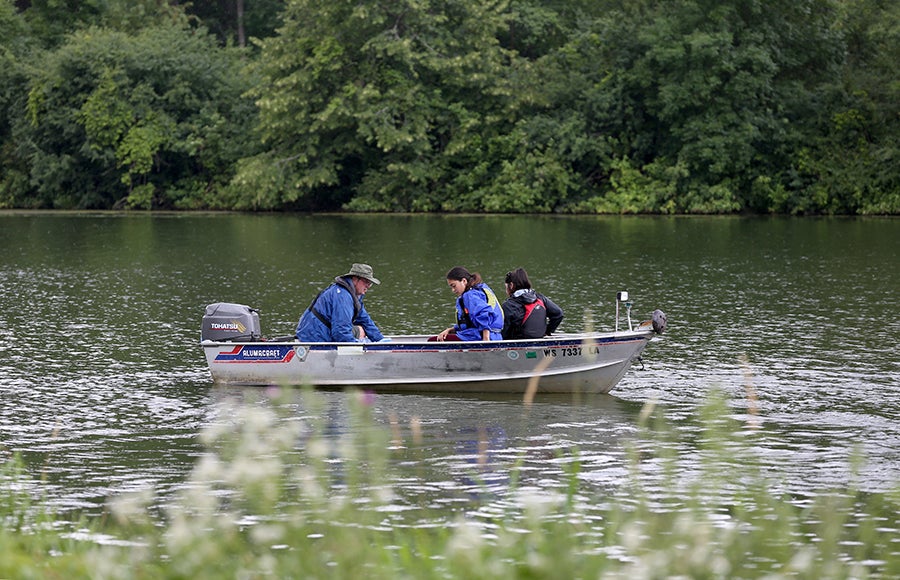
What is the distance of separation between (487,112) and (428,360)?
44.4 meters

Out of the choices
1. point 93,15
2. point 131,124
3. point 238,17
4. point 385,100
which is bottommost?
point 131,124

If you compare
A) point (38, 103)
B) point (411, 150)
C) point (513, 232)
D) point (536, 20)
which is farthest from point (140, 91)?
point (513, 232)

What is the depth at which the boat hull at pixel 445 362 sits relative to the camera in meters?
17.4

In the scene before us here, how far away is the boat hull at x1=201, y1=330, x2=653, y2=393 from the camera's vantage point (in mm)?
17406

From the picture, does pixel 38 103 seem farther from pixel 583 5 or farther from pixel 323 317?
pixel 323 317

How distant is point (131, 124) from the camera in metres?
64.2

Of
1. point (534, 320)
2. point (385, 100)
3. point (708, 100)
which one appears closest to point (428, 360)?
point (534, 320)

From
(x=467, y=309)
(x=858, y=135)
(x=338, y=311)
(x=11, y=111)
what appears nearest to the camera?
(x=467, y=309)

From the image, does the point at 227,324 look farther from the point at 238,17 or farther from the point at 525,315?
the point at 238,17

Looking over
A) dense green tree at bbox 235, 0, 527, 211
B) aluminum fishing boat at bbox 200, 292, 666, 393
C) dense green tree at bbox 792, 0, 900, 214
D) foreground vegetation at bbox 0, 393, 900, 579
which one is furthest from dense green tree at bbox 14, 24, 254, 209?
foreground vegetation at bbox 0, 393, 900, 579

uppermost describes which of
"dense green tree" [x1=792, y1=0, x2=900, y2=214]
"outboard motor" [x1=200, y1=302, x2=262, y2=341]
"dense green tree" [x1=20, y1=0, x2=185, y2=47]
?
"dense green tree" [x1=20, y1=0, x2=185, y2=47]

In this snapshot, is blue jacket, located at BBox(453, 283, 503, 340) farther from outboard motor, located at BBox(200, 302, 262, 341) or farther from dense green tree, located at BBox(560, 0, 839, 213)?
dense green tree, located at BBox(560, 0, 839, 213)

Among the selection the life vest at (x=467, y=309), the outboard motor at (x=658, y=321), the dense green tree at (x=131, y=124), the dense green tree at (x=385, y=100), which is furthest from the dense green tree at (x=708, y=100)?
the outboard motor at (x=658, y=321)

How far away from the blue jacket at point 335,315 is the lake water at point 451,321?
76 cm
